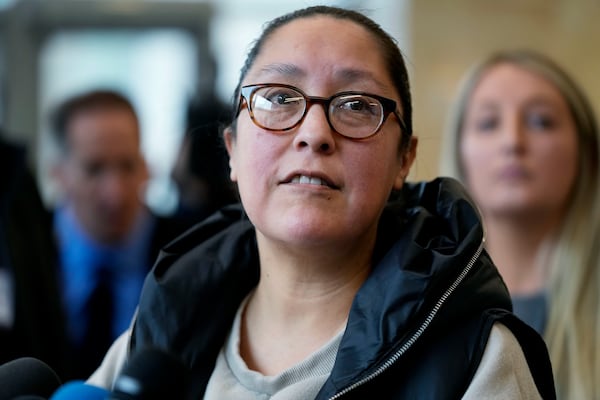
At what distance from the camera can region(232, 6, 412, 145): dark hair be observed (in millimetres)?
1445

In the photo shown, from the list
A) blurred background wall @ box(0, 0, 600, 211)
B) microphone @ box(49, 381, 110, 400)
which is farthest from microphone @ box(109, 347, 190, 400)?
blurred background wall @ box(0, 0, 600, 211)

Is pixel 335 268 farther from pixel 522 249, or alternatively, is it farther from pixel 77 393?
pixel 522 249

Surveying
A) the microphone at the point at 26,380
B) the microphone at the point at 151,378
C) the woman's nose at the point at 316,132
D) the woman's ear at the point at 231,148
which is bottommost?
the microphone at the point at 26,380

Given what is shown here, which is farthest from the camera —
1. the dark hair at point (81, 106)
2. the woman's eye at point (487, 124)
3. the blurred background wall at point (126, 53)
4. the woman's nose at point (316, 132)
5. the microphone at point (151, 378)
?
the blurred background wall at point (126, 53)

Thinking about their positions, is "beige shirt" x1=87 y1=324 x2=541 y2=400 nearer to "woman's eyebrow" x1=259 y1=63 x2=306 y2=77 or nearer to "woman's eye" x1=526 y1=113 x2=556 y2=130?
"woman's eyebrow" x1=259 y1=63 x2=306 y2=77

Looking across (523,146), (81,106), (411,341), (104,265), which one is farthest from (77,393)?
(81,106)

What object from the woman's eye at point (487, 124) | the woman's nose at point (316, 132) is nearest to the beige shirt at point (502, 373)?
the woman's nose at point (316, 132)

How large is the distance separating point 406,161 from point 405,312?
323 millimetres

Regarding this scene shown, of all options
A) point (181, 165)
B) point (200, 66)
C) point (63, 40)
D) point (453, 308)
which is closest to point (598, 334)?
point (453, 308)

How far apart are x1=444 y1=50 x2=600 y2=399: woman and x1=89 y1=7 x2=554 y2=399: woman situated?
88 cm

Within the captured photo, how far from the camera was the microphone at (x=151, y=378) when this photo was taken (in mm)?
910

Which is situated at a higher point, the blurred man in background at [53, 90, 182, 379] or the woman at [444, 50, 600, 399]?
the woman at [444, 50, 600, 399]

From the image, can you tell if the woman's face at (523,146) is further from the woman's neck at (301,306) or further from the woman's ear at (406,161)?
the woman's neck at (301,306)

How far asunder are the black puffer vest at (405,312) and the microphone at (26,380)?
308 mm
